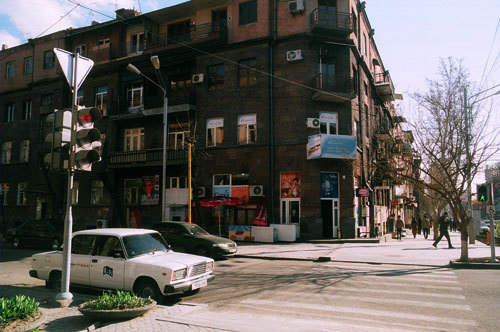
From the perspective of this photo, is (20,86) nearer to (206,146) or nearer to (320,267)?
(206,146)

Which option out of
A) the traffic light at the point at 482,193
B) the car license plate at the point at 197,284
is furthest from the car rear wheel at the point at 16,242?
the traffic light at the point at 482,193

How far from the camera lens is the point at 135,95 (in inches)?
1195

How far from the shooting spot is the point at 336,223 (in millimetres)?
24000

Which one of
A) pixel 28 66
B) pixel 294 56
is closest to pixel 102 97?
pixel 28 66

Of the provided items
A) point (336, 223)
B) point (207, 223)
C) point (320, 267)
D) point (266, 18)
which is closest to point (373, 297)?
point (320, 267)

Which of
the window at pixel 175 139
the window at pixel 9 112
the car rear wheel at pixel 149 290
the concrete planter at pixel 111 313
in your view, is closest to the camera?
the concrete planter at pixel 111 313

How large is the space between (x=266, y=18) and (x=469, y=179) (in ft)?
53.9

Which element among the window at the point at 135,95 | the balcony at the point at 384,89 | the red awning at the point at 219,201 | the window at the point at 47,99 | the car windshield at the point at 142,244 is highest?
the balcony at the point at 384,89

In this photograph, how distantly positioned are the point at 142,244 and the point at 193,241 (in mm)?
6062

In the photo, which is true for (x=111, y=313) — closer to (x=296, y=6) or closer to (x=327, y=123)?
(x=327, y=123)

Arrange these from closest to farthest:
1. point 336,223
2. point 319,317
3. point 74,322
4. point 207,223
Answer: point 74,322, point 319,317, point 336,223, point 207,223

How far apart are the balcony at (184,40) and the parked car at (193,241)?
1510cm

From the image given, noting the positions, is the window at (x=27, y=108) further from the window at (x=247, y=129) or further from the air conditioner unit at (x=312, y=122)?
the air conditioner unit at (x=312, y=122)

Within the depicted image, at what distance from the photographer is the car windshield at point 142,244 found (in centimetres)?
878
